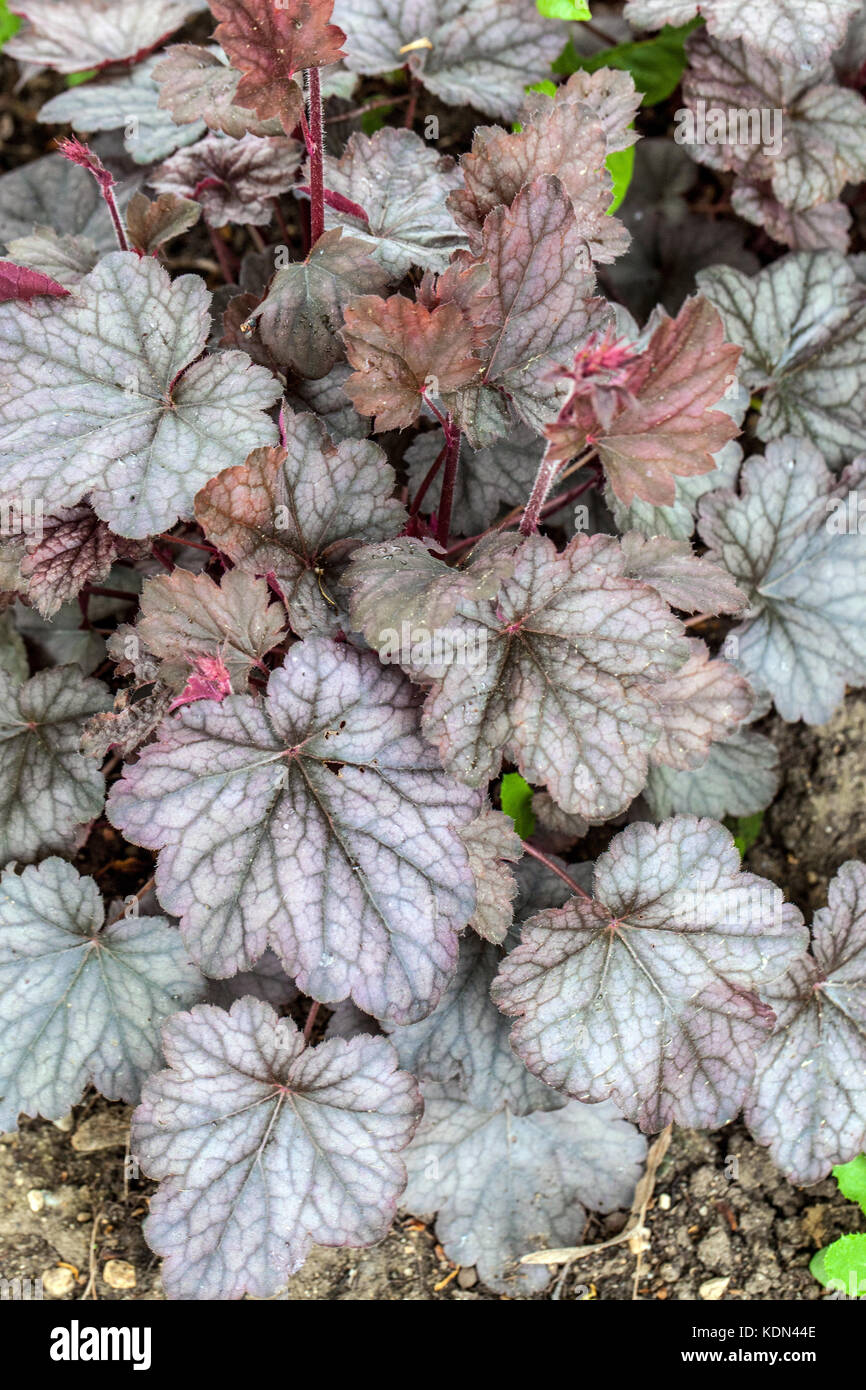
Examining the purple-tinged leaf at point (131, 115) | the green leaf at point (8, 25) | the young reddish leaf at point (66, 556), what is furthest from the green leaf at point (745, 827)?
the green leaf at point (8, 25)

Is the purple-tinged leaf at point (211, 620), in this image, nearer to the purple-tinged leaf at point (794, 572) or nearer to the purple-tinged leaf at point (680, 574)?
the purple-tinged leaf at point (680, 574)

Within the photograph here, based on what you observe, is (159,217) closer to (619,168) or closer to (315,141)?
(315,141)

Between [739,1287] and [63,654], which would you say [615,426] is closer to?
[63,654]

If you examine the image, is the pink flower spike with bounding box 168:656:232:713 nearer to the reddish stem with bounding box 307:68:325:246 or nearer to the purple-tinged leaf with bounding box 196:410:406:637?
the purple-tinged leaf with bounding box 196:410:406:637

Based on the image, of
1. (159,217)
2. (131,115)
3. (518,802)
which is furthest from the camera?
(131,115)

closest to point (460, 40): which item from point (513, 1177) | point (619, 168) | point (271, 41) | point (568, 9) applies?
point (568, 9)
